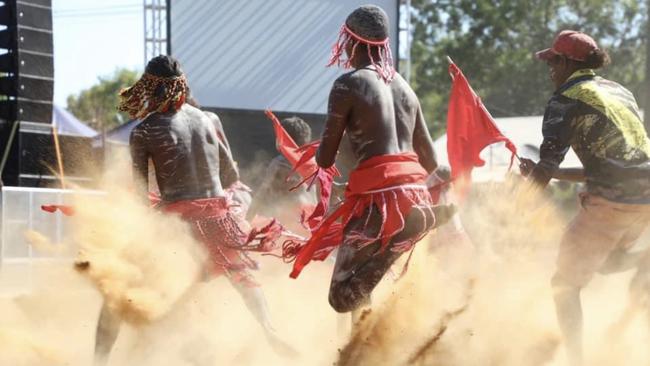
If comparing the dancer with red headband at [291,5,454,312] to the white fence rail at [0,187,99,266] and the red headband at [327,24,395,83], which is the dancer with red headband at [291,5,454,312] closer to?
the red headband at [327,24,395,83]

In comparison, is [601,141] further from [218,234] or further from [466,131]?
[218,234]

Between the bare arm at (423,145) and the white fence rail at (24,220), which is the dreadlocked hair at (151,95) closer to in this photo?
the bare arm at (423,145)

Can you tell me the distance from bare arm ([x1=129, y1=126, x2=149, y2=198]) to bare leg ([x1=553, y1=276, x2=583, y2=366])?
229 centimetres

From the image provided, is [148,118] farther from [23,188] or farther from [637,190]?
[23,188]

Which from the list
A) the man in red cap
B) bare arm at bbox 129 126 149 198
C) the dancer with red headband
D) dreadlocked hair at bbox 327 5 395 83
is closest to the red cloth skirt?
bare arm at bbox 129 126 149 198

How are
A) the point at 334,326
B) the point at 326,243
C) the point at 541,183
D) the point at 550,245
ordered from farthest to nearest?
the point at 334,326 < the point at 550,245 < the point at 541,183 < the point at 326,243

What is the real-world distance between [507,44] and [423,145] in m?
36.3

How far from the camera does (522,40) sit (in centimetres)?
4050

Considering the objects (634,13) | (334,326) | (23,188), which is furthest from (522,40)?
(334,326)

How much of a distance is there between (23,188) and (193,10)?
4.86 meters

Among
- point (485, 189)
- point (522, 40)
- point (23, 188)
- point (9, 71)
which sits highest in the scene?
point (485, 189)

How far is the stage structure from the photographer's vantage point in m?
15.5

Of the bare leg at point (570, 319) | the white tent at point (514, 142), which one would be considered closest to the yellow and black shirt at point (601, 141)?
the bare leg at point (570, 319)

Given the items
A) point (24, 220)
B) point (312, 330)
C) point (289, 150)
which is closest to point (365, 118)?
point (289, 150)
